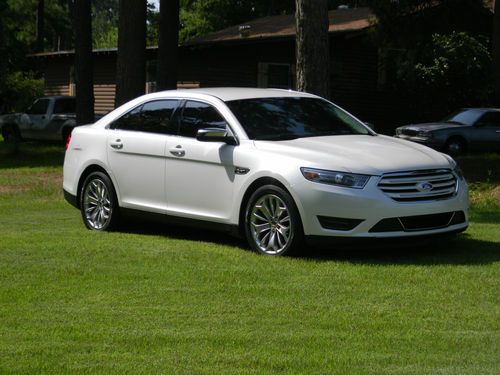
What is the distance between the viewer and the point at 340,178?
9.02m

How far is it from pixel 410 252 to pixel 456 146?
17.4 m

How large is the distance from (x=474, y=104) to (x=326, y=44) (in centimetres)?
1717

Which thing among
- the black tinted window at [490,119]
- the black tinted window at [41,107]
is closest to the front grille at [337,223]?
the black tinted window at [490,119]

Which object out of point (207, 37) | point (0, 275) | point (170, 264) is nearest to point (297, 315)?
point (170, 264)

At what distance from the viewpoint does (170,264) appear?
29.0 ft

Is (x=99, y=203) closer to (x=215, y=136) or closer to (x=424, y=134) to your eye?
(x=215, y=136)

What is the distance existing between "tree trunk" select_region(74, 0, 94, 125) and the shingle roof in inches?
232

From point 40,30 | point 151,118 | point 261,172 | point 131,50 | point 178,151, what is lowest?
point 261,172

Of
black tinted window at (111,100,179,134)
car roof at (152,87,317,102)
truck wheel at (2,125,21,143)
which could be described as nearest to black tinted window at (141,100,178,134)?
black tinted window at (111,100,179,134)

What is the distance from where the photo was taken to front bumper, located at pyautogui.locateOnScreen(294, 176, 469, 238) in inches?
352

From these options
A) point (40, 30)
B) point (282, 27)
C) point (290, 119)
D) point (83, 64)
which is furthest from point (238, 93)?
point (40, 30)

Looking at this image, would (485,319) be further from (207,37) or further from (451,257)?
(207,37)

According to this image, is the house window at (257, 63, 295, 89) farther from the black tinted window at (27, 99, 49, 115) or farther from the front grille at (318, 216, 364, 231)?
the front grille at (318, 216, 364, 231)

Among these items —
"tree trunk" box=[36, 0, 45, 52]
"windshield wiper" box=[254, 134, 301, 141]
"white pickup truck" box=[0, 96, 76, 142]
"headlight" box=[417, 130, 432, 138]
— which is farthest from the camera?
"tree trunk" box=[36, 0, 45, 52]
